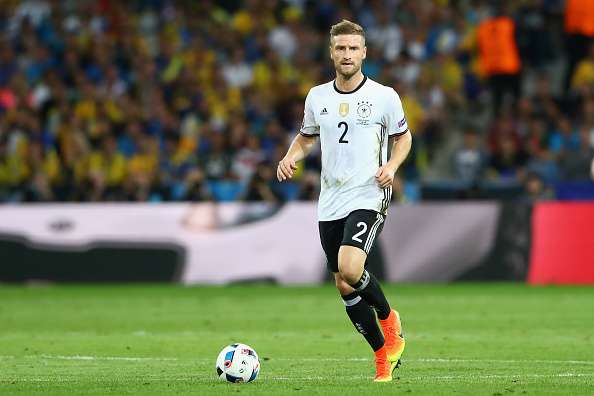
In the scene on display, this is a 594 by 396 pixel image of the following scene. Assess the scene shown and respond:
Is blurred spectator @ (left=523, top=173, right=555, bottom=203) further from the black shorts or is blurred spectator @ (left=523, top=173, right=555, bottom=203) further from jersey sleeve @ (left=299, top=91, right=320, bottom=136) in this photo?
the black shorts

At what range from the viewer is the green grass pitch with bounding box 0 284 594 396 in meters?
9.09

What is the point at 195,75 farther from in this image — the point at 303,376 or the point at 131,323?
the point at 303,376

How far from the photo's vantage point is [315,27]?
2672 cm

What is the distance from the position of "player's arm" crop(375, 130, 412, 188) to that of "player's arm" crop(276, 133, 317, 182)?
25.1 inches

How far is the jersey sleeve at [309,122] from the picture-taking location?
968cm

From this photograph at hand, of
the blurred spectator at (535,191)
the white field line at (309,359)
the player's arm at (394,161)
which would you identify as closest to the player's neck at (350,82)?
the player's arm at (394,161)

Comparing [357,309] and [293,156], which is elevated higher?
[293,156]

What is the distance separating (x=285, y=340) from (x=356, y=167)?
3957 millimetres

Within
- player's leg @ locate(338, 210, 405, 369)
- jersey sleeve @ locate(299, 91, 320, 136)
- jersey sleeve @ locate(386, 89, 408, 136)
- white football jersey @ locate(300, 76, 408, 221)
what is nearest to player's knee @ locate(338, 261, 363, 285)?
player's leg @ locate(338, 210, 405, 369)

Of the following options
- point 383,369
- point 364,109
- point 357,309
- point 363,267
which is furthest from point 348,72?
point 383,369

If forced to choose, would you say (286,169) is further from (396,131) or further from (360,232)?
(396,131)

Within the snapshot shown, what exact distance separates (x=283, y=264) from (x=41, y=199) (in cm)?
494

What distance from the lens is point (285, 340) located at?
42.4 ft

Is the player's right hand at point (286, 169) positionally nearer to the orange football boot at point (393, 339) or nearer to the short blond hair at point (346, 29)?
the short blond hair at point (346, 29)
